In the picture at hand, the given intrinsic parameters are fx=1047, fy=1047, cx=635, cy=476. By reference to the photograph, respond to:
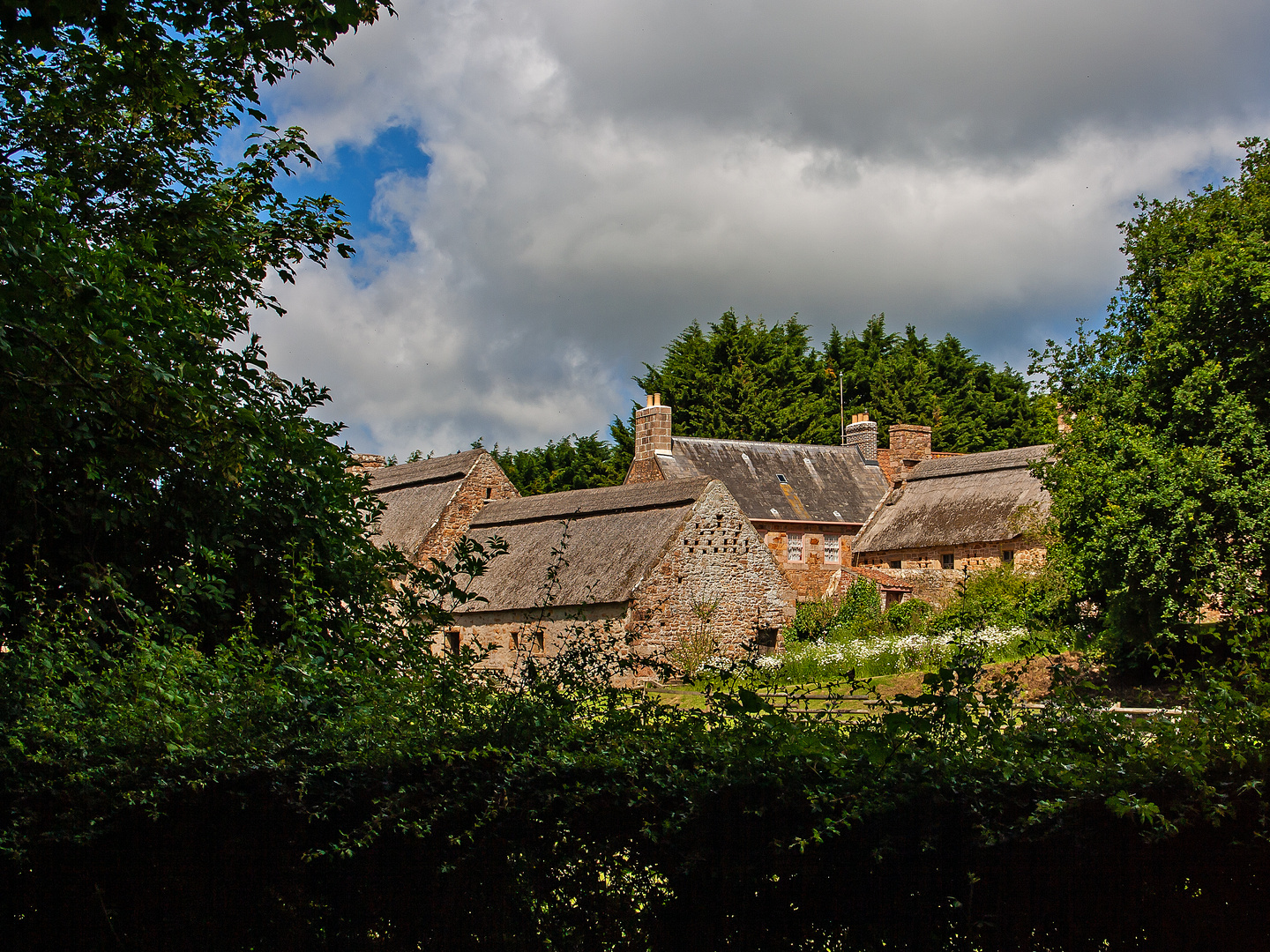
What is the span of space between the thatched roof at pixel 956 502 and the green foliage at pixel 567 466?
14.6 meters

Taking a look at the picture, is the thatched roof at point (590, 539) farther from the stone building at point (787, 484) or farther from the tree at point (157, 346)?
the tree at point (157, 346)

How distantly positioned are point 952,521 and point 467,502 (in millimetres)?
17663

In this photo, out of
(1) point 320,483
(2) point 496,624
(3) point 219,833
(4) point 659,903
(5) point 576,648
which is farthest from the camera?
(2) point 496,624

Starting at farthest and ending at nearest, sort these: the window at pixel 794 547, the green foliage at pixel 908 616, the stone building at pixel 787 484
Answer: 1. the window at pixel 794 547
2. the stone building at pixel 787 484
3. the green foliage at pixel 908 616

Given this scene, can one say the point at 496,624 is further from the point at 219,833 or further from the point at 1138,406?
the point at 219,833

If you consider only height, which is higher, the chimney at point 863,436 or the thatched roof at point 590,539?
the chimney at point 863,436

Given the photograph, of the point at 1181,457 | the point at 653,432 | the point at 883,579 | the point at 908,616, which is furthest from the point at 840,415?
the point at 1181,457

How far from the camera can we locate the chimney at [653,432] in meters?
41.0

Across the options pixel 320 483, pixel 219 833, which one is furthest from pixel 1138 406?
pixel 219 833

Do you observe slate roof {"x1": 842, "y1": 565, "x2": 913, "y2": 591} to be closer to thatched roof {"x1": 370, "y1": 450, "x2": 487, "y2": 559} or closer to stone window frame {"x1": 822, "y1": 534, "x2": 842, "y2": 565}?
stone window frame {"x1": 822, "y1": 534, "x2": 842, "y2": 565}

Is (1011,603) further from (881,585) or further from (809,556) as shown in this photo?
(809,556)

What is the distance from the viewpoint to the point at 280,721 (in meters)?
4.90

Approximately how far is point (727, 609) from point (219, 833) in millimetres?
22847

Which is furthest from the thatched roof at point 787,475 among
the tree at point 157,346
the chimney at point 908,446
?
the tree at point 157,346
